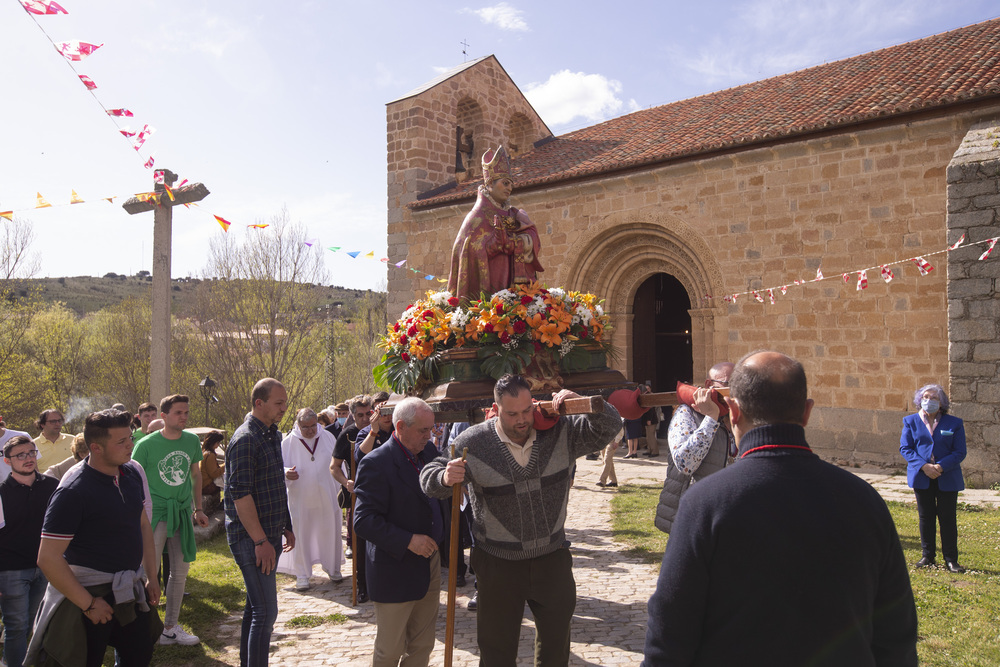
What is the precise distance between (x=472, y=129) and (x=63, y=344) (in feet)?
77.3

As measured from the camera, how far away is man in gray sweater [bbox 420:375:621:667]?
3512 mm

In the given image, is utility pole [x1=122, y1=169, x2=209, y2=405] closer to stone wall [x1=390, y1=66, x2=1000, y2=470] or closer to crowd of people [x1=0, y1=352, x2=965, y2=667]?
stone wall [x1=390, y1=66, x2=1000, y2=470]

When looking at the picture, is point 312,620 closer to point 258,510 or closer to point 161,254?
point 258,510

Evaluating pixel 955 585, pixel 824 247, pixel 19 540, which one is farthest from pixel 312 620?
pixel 824 247

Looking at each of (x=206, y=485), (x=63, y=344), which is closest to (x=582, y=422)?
(x=206, y=485)

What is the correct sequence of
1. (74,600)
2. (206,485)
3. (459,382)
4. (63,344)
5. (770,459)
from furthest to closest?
(63,344) < (206,485) < (459,382) < (74,600) < (770,459)

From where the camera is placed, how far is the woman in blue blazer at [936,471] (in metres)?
6.21

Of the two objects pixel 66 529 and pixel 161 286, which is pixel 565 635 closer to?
pixel 66 529

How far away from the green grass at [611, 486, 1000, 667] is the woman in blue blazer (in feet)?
0.74

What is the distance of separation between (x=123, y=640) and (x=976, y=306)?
1073 centimetres

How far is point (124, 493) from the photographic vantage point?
3.64m

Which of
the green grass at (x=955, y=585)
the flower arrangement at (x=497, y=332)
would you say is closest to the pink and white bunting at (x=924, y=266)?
the green grass at (x=955, y=585)

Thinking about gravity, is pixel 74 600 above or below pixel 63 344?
below

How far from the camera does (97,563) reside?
3404 mm
